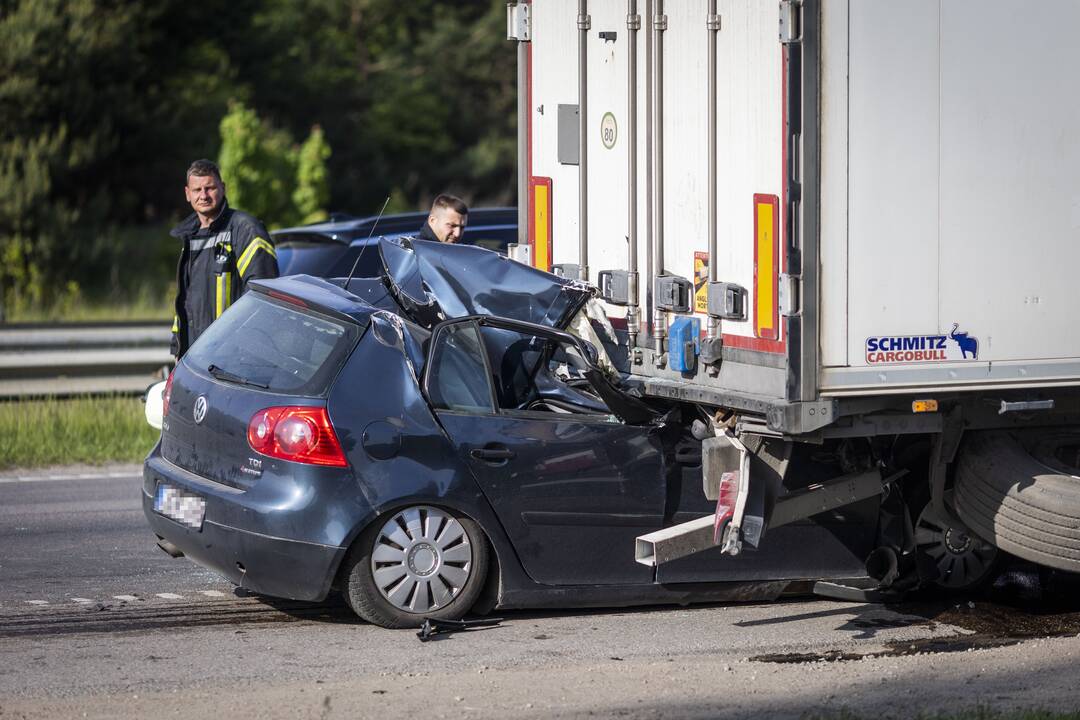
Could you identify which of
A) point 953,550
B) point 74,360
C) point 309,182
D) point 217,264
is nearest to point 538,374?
point 953,550

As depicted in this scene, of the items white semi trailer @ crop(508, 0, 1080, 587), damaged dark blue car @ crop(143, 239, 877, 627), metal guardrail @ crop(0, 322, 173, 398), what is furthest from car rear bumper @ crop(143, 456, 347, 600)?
metal guardrail @ crop(0, 322, 173, 398)

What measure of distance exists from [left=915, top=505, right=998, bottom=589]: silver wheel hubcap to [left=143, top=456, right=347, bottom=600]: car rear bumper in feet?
9.22

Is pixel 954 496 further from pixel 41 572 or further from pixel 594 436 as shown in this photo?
pixel 41 572

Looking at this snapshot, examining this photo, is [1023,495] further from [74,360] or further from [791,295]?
[74,360]

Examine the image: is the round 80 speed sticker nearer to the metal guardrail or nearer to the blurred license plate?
the blurred license plate

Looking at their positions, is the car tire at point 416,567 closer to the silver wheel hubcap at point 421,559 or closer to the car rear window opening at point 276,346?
the silver wheel hubcap at point 421,559

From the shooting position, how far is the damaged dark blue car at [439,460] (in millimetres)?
6500

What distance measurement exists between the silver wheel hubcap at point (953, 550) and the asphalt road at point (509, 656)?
14 centimetres

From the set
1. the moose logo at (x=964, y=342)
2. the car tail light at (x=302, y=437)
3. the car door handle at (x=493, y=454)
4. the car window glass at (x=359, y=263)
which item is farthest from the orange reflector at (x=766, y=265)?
the car window glass at (x=359, y=263)

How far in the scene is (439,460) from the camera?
6.60 metres

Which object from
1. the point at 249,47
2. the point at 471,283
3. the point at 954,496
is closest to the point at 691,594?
the point at 954,496

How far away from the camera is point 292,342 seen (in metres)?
6.84

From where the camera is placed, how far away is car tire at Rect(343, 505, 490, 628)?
6578 millimetres

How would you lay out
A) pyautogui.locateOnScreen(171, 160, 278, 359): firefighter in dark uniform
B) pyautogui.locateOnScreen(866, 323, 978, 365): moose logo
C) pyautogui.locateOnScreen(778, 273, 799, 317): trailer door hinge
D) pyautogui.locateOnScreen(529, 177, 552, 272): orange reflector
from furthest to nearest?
pyautogui.locateOnScreen(171, 160, 278, 359): firefighter in dark uniform
pyautogui.locateOnScreen(529, 177, 552, 272): orange reflector
pyautogui.locateOnScreen(866, 323, 978, 365): moose logo
pyautogui.locateOnScreen(778, 273, 799, 317): trailer door hinge
